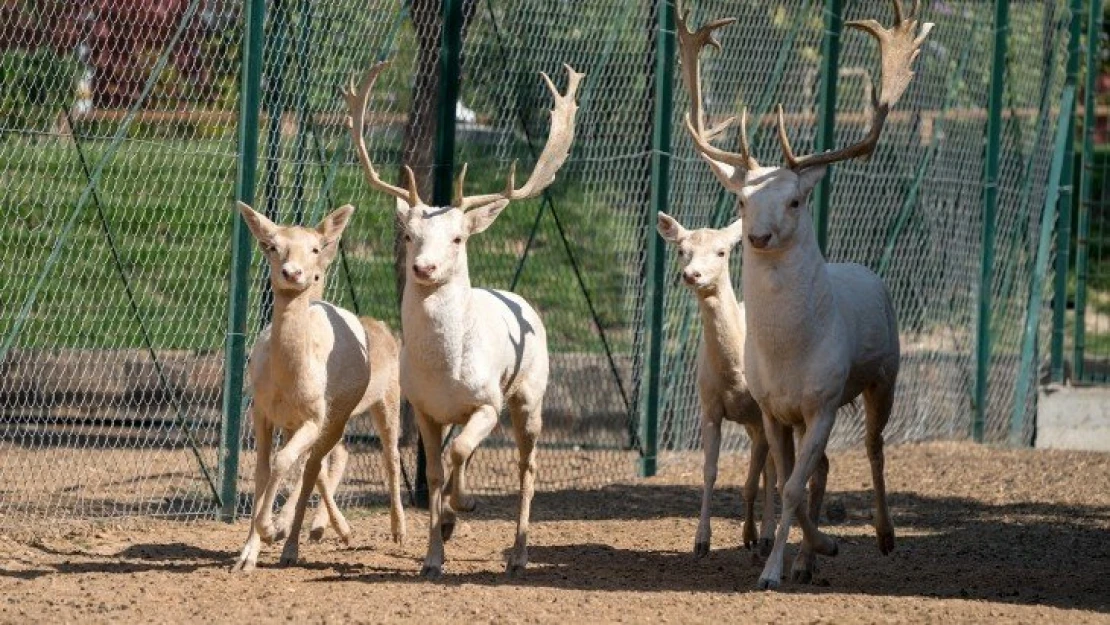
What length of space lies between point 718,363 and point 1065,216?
7853 mm

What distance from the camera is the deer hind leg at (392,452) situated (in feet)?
27.6

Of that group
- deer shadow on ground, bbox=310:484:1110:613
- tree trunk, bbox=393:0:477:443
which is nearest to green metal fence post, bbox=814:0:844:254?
deer shadow on ground, bbox=310:484:1110:613

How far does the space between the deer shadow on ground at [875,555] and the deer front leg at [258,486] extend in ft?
1.09

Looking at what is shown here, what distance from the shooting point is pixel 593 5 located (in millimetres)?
11227

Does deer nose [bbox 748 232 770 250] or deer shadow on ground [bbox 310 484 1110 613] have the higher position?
deer nose [bbox 748 232 770 250]

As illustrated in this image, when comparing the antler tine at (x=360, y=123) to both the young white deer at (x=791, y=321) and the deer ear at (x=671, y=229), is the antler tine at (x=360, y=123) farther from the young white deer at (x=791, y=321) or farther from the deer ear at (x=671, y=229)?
the young white deer at (x=791, y=321)

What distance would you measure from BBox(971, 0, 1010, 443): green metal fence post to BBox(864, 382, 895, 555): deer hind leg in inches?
239

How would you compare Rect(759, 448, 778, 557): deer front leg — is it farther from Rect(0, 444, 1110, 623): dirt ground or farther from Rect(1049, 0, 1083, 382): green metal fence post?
Rect(1049, 0, 1083, 382): green metal fence post


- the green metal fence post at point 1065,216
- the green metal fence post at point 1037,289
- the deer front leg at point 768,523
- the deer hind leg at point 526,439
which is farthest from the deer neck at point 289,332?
the green metal fence post at point 1065,216

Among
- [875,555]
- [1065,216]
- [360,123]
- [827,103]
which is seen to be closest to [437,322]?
[360,123]

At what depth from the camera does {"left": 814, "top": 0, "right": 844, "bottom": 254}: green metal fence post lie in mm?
12195

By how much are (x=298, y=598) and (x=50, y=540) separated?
6.10 ft

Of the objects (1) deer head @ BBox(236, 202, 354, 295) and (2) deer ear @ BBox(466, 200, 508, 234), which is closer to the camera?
(1) deer head @ BBox(236, 202, 354, 295)

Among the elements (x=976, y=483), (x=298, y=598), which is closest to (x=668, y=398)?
(x=976, y=483)
